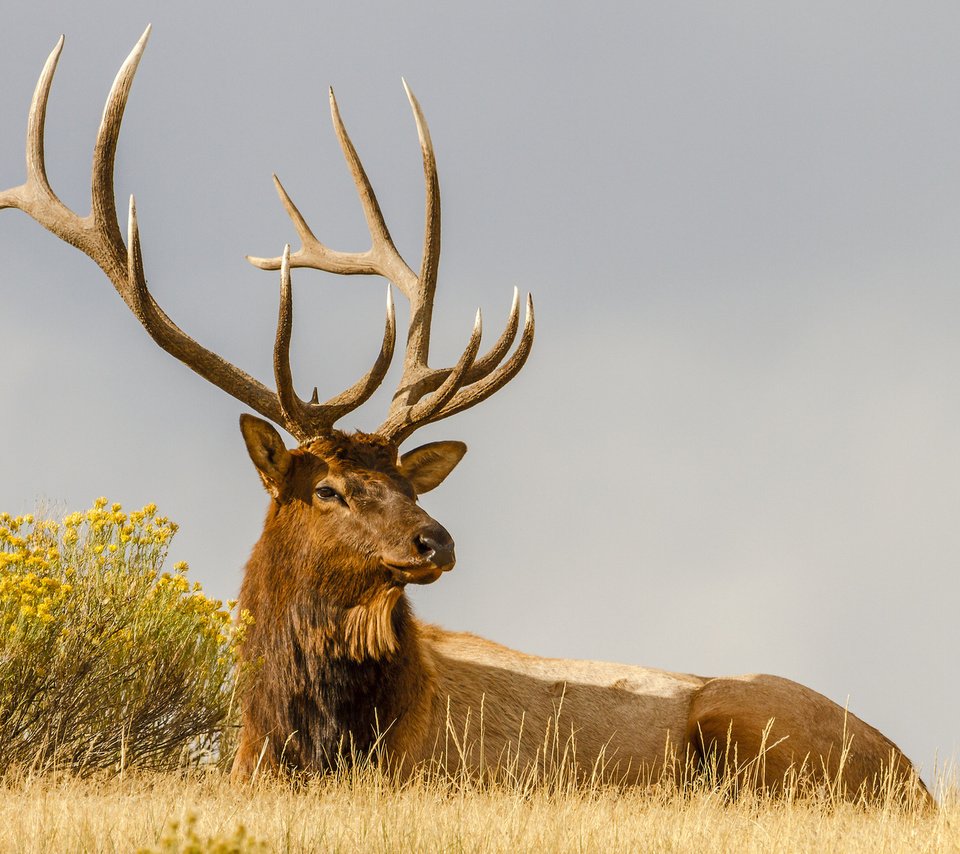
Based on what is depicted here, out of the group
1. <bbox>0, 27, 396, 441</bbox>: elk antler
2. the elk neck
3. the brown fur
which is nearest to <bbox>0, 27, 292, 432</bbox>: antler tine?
<bbox>0, 27, 396, 441</bbox>: elk antler

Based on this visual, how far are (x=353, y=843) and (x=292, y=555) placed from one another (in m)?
2.35

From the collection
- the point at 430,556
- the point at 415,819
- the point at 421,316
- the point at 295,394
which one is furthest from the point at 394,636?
the point at 421,316

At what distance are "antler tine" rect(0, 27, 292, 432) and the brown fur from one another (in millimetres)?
704

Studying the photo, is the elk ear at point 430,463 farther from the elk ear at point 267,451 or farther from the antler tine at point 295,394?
the elk ear at point 267,451

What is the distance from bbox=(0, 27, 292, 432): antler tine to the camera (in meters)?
7.47

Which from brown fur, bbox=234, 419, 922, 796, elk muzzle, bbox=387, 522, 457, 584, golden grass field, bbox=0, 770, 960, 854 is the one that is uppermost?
elk muzzle, bbox=387, 522, 457, 584

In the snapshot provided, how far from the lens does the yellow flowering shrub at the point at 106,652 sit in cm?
712

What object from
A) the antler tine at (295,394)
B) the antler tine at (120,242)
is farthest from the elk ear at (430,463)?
the antler tine at (120,242)

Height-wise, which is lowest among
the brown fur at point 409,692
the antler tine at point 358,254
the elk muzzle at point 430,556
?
the brown fur at point 409,692

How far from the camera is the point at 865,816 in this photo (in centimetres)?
675

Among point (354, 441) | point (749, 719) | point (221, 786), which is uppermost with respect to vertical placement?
point (354, 441)

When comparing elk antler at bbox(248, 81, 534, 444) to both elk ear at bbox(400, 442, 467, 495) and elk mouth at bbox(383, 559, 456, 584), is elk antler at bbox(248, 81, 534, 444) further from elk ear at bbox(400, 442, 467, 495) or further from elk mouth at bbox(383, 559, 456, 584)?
elk mouth at bbox(383, 559, 456, 584)

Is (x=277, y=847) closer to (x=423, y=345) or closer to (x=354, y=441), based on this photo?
(x=354, y=441)

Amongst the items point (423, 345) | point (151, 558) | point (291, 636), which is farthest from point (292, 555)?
point (423, 345)
